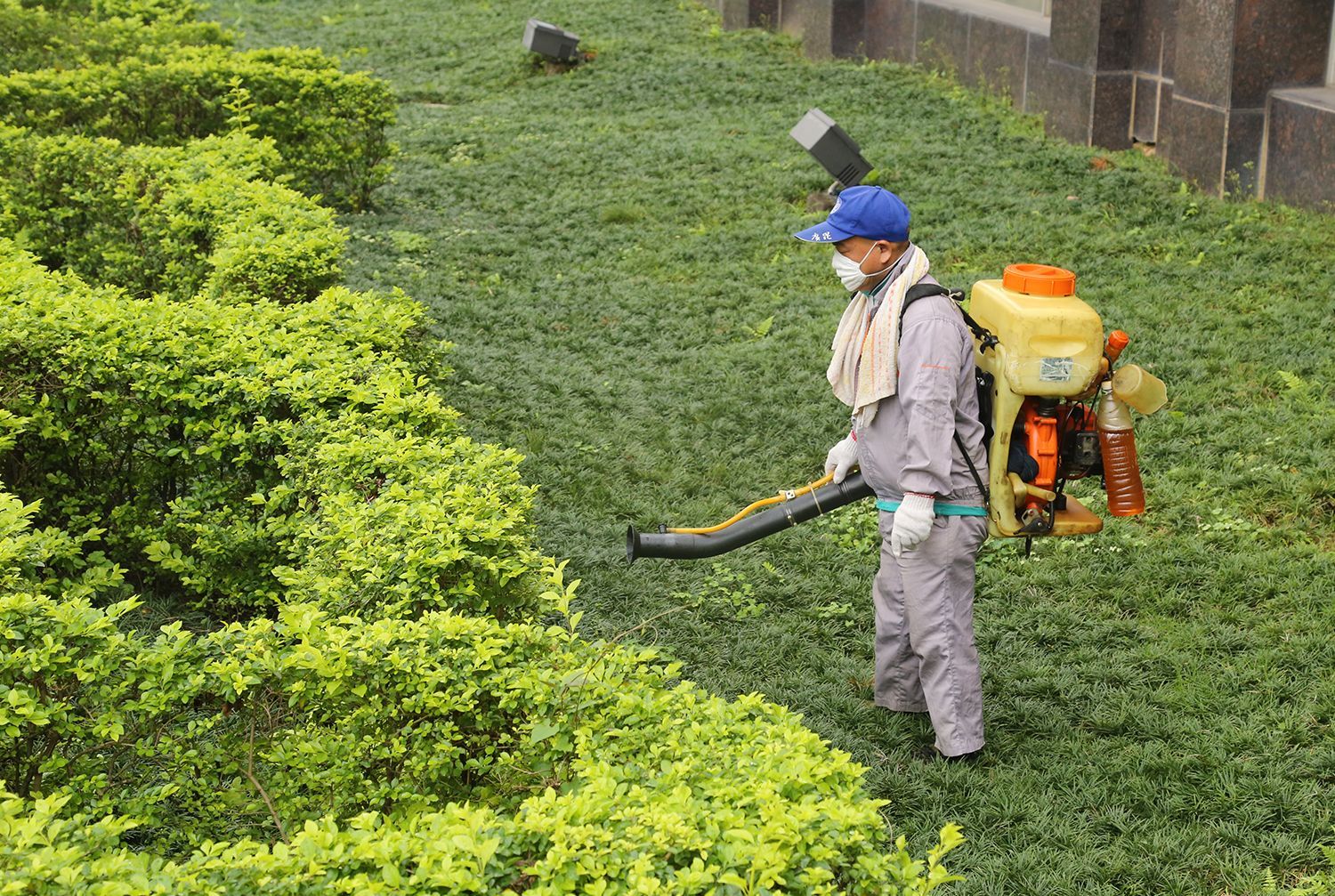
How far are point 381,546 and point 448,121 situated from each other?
1133 centimetres

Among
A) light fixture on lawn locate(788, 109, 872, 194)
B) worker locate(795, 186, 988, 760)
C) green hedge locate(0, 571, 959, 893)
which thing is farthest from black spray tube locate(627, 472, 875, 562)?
light fixture on lawn locate(788, 109, 872, 194)

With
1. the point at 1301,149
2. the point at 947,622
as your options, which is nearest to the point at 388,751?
the point at 947,622

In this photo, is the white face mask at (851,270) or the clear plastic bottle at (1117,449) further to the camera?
the white face mask at (851,270)

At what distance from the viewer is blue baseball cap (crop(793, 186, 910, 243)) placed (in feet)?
14.3

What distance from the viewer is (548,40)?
52.7 ft

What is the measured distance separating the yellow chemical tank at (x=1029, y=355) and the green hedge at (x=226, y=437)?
1.55 m

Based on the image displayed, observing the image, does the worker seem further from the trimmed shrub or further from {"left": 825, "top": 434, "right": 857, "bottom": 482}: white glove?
the trimmed shrub

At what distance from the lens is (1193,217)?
31.4ft

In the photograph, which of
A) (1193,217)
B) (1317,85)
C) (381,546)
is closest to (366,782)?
(381,546)

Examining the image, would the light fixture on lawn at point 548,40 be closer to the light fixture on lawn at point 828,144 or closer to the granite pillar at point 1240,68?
the light fixture on lawn at point 828,144

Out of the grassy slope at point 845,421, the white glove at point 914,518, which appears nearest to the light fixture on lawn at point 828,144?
the grassy slope at point 845,421

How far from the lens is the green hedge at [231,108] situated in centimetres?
1048

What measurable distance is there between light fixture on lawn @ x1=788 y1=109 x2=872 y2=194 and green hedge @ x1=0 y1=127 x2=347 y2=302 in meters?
3.93

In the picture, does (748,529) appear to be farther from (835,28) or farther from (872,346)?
(835,28)
